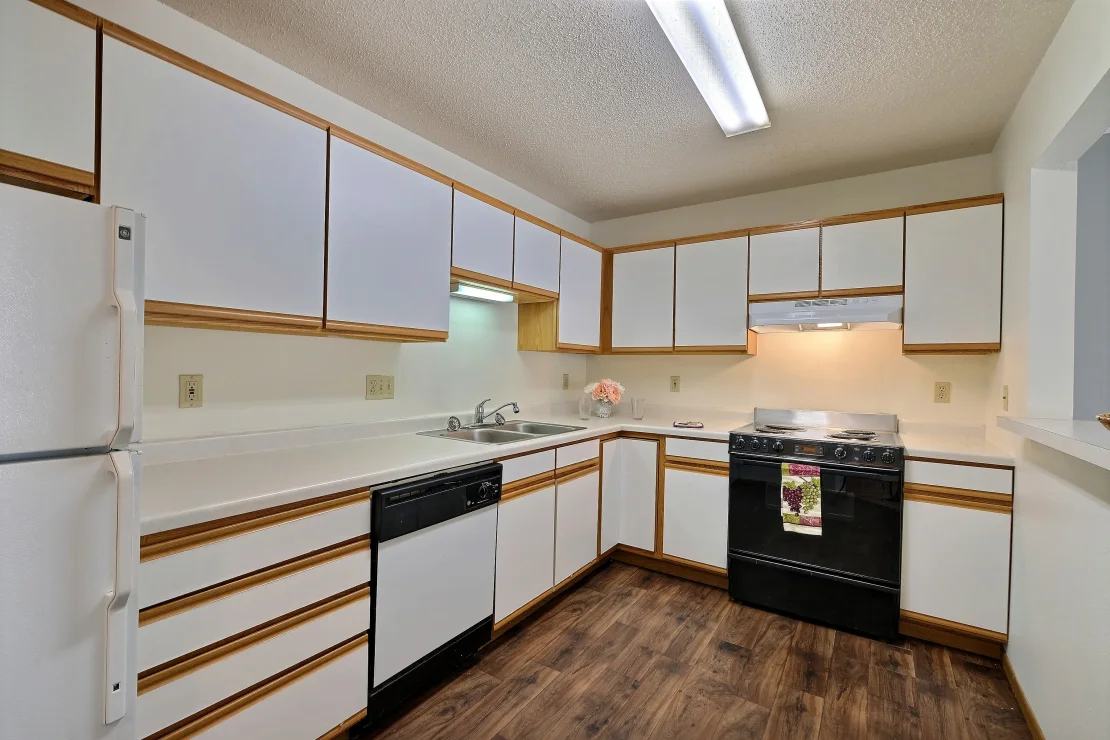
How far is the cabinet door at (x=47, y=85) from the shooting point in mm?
1111

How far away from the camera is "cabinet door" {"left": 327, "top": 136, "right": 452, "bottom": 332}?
1.82m

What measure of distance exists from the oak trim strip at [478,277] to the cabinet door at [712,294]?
1236mm

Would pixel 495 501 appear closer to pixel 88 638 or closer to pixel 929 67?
pixel 88 638

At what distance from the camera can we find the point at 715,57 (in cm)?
180

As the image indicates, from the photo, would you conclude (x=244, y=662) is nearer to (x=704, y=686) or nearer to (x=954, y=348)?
(x=704, y=686)

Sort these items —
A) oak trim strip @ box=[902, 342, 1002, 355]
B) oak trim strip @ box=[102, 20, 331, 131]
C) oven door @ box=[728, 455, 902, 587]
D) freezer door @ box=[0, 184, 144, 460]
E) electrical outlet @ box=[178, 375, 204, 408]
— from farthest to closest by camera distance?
oak trim strip @ box=[902, 342, 1002, 355], oven door @ box=[728, 455, 902, 587], electrical outlet @ box=[178, 375, 204, 408], oak trim strip @ box=[102, 20, 331, 131], freezer door @ box=[0, 184, 144, 460]

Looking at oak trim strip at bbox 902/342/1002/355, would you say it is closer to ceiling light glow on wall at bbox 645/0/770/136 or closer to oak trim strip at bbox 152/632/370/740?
ceiling light glow on wall at bbox 645/0/770/136

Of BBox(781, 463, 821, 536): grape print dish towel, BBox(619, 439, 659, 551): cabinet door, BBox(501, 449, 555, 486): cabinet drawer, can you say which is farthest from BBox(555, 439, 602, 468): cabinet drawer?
BBox(781, 463, 821, 536): grape print dish towel

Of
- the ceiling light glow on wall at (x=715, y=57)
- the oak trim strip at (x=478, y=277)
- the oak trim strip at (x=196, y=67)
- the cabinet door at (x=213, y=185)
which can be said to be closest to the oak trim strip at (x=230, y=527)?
the cabinet door at (x=213, y=185)

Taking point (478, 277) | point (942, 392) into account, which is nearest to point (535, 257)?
point (478, 277)

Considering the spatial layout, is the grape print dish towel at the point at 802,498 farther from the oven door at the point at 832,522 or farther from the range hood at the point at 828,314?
the range hood at the point at 828,314

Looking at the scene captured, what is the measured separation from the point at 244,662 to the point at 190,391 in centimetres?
92

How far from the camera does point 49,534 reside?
3.04ft

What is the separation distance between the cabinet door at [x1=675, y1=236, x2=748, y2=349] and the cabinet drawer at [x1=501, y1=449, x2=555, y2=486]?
1327 millimetres
